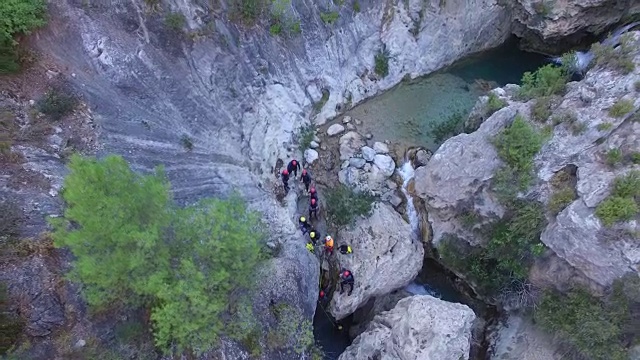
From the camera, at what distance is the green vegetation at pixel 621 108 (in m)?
15.2

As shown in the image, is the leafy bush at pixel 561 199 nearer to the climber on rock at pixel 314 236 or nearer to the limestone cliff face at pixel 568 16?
the climber on rock at pixel 314 236

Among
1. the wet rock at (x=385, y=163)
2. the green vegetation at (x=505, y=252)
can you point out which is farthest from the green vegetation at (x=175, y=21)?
the green vegetation at (x=505, y=252)

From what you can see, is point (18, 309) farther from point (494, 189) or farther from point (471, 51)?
point (471, 51)

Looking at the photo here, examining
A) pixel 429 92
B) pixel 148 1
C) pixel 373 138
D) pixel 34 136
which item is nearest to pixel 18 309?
pixel 34 136

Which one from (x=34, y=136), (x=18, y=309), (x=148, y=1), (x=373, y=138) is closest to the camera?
(x=18, y=309)

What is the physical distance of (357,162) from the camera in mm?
20750

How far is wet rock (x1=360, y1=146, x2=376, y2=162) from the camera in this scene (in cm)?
2089

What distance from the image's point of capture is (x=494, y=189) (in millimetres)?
16859

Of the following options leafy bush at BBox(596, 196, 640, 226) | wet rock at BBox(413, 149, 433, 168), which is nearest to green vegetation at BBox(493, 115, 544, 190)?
leafy bush at BBox(596, 196, 640, 226)

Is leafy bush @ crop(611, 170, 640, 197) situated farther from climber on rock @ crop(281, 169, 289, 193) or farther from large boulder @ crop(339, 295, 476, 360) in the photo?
climber on rock @ crop(281, 169, 289, 193)

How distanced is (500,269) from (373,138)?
28.3ft

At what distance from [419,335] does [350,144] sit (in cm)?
1002

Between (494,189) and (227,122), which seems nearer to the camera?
(494,189)

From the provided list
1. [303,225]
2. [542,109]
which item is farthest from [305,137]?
[542,109]
